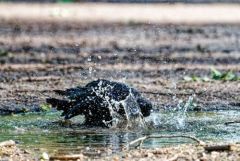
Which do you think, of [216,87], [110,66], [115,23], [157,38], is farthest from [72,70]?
[115,23]

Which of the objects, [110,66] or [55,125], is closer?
[55,125]

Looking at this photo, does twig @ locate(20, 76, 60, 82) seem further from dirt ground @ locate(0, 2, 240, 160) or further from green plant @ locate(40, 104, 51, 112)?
green plant @ locate(40, 104, 51, 112)

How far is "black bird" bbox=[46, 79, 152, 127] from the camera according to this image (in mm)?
8789

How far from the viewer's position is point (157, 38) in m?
17.5

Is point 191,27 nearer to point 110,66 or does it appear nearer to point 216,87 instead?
point 110,66

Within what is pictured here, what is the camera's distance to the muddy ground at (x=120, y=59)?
1110 cm

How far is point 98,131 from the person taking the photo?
8.57 meters

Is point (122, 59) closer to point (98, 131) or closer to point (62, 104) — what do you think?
point (62, 104)

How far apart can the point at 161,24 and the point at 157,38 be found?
2209 millimetres

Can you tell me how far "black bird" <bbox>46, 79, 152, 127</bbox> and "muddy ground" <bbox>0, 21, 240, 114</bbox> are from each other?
54.8 inches

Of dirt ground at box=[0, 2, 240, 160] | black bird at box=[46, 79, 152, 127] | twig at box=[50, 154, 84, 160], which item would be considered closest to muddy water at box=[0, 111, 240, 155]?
black bird at box=[46, 79, 152, 127]

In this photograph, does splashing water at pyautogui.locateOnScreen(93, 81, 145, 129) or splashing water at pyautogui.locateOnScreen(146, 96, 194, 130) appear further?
splashing water at pyautogui.locateOnScreen(146, 96, 194, 130)

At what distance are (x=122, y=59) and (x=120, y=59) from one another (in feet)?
0.23

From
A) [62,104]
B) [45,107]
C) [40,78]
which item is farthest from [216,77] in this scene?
[62,104]
